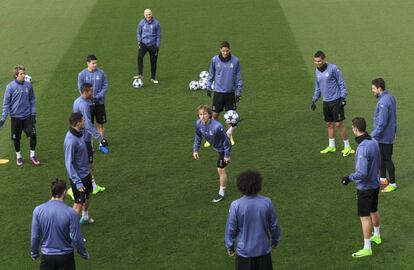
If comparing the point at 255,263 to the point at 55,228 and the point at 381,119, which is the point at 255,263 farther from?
the point at 381,119

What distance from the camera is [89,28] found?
28.4 metres

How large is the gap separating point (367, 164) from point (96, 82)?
25.1 feet

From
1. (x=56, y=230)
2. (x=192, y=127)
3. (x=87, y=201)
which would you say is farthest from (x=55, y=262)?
(x=192, y=127)

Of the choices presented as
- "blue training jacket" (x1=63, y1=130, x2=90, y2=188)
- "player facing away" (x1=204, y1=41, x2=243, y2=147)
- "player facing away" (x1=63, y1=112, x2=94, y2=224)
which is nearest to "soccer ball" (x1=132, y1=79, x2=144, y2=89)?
"player facing away" (x1=204, y1=41, x2=243, y2=147)

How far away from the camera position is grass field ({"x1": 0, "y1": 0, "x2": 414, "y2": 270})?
37.1 ft

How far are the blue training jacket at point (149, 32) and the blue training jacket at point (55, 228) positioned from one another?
503 inches

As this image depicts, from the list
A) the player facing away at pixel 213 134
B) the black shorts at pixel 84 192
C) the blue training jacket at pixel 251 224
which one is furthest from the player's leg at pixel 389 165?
the black shorts at pixel 84 192

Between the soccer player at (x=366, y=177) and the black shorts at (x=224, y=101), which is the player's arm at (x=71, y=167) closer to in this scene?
the soccer player at (x=366, y=177)

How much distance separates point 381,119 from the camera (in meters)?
12.4

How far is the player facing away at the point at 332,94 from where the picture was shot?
577 inches

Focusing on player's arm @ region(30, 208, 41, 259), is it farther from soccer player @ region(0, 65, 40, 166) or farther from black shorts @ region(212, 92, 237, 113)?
black shorts @ region(212, 92, 237, 113)

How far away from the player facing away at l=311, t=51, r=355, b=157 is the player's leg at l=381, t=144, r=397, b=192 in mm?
2107

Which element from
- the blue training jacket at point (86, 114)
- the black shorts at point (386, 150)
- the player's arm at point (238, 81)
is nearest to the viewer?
the blue training jacket at point (86, 114)

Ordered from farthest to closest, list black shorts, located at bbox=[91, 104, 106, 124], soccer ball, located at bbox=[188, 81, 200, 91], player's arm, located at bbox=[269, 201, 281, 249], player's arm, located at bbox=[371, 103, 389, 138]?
soccer ball, located at bbox=[188, 81, 200, 91] → black shorts, located at bbox=[91, 104, 106, 124] → player's arm, located at bbox=[371, 103, 389, 138] → player's arm, located at bbox=[269, 201, 281, 249]
